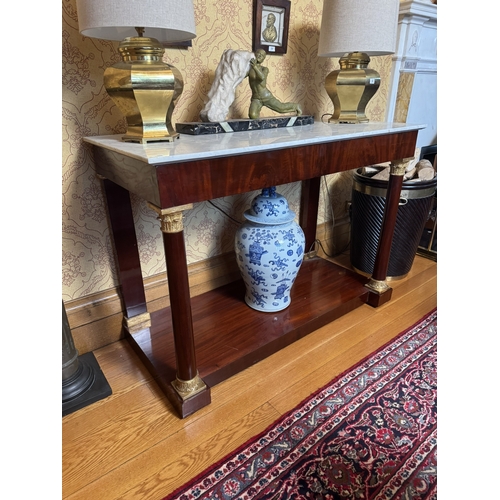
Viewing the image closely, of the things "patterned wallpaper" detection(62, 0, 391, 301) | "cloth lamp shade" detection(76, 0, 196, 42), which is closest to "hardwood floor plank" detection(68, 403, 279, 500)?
"patterned wallpaper" detection(62, 0, 391, 301)

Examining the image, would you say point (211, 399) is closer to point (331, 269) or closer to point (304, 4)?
point (331, 269)

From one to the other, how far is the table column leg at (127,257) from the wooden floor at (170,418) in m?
0.14

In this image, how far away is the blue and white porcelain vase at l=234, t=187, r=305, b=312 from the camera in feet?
4.47

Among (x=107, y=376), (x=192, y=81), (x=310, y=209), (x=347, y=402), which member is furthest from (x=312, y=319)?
(x=192, y=81)

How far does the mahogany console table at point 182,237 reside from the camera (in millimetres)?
921

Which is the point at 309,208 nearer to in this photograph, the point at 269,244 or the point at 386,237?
the point at 386,237

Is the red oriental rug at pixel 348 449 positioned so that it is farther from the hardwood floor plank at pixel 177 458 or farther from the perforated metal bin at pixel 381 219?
the perforated metal bin at pixel 381 219

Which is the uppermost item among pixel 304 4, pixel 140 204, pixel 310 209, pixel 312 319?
→ pixel 304 4

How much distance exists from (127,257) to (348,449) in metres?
0.97

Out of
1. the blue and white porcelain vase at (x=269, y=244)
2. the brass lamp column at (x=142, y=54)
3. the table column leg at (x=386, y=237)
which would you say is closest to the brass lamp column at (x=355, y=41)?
the table column leg at (x=386, y=237)

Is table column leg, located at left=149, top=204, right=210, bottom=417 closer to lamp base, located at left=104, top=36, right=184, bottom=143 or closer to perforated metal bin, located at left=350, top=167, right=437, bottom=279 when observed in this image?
lamp base, located at left=104, top=36, right=184, bottom=143

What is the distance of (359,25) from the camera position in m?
1.32

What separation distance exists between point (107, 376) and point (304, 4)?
1.68m

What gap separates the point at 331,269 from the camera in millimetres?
1888
